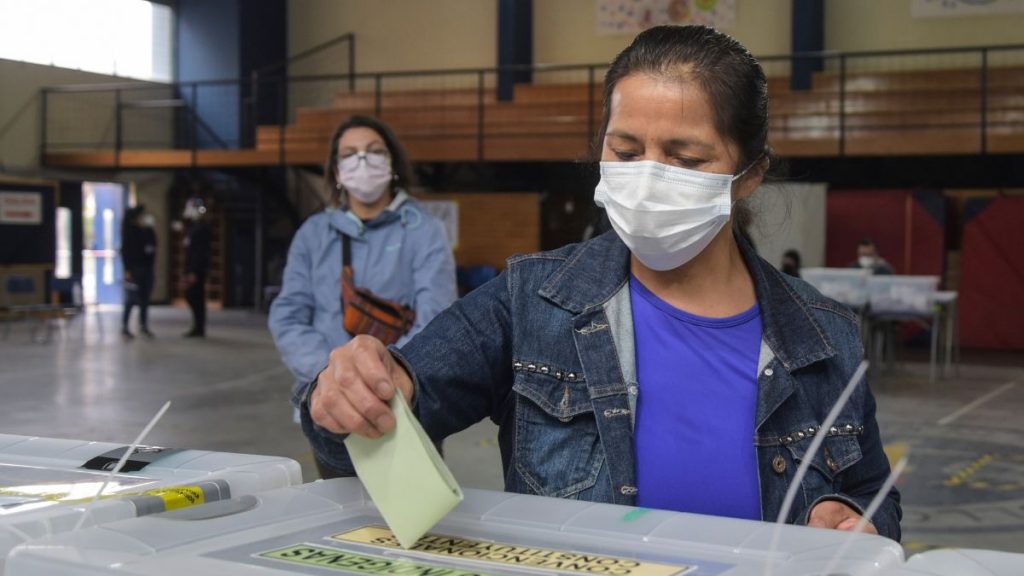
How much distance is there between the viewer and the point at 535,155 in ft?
45.0

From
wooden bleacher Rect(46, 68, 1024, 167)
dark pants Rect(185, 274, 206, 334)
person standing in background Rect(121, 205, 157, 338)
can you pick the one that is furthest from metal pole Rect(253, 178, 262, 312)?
person standing in background Rect(121, 205, 157, 338)

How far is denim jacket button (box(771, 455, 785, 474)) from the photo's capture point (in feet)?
4.65

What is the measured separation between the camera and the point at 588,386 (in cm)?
142

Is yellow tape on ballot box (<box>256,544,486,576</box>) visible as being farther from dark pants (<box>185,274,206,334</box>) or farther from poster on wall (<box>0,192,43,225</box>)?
poster on wall (<box>0,192,43,225</box>)

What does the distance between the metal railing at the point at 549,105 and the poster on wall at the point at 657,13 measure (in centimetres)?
86

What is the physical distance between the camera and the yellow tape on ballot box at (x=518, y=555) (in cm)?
99

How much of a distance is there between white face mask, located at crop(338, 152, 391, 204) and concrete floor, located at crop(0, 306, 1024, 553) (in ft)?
4.98

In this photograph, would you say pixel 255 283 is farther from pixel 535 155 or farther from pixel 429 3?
pixel 535 155

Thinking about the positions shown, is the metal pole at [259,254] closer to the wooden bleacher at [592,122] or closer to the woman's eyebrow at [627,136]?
the wooden bleacher at [592,122]

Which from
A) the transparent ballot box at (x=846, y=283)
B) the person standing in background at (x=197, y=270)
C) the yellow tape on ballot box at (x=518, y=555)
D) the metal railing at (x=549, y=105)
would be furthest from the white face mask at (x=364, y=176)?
the person standing in background at (x=197, y=270)

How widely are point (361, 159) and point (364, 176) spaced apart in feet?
0.24

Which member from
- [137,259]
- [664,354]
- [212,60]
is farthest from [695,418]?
[212,60]

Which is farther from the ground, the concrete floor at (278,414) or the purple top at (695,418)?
the purple top at (695,418)

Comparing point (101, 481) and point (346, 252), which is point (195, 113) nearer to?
point (346, 252)
